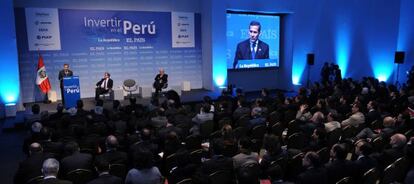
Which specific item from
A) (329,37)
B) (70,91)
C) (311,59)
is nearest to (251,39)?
(311,59)

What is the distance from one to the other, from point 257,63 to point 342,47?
3.97 meters

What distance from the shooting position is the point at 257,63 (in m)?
15.4

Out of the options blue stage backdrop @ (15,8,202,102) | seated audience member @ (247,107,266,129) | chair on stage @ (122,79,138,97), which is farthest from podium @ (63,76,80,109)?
seated audience member @ (247,107,266,129)

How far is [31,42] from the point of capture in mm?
11523

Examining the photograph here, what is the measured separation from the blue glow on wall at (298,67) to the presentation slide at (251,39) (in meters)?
1.02

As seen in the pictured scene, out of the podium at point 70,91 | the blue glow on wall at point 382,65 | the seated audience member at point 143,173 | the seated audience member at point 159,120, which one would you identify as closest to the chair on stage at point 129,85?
the podium at point 70,91

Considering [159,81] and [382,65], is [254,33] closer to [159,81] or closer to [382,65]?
[159,81]

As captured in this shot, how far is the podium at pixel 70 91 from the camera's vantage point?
10586 mm

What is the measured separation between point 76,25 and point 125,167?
9.01 m

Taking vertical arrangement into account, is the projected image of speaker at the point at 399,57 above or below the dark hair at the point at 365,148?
above

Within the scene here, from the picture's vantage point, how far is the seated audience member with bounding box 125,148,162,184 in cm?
378

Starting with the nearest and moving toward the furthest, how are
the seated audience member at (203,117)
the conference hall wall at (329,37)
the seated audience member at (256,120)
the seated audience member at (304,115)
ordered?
the seated audience member at (256,120) → the seated audience member at (304,115) → the seated audience member at (203,117) → the conference hall wall at (329,37)

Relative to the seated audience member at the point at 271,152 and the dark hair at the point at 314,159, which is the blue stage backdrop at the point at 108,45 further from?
the dark hair at the point at 314,159

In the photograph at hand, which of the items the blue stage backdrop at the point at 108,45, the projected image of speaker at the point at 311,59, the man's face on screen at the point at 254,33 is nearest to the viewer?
the blue stage backdrop at the point at 108,45
